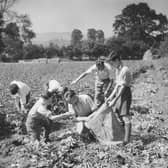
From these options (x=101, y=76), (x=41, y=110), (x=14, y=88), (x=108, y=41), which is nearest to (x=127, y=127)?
(x=41, y=110)

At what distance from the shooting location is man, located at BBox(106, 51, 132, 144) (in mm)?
3977

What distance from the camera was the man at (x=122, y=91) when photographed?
398cm

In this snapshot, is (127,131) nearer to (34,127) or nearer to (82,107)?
(82,107)

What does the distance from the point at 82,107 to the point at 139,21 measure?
108 ft

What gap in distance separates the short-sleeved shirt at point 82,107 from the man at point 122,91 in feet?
1.06

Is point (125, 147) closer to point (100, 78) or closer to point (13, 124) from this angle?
point (100, 78)

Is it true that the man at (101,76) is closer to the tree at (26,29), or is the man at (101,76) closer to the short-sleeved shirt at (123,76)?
the short-sleeved shirt at (123,76)

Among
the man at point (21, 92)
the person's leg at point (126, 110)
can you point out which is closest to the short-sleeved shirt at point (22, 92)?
the man at point (21, 92)

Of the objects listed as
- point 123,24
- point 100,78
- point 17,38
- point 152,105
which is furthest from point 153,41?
point 100,78

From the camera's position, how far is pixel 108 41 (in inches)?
1098

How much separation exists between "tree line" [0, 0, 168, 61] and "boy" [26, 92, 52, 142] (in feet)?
54.1

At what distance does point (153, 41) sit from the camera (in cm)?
3192

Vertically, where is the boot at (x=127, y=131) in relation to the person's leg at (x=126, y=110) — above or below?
below

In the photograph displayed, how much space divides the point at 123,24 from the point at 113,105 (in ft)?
106
